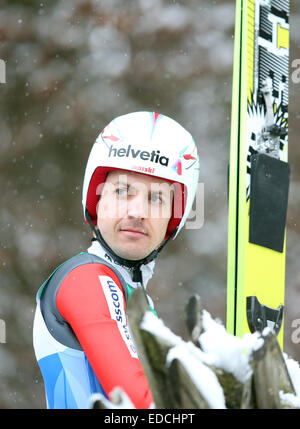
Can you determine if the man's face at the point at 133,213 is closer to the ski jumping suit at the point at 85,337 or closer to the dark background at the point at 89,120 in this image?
the ski jumping suit at the point at 85,337

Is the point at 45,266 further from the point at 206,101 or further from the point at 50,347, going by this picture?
the point at 50,347

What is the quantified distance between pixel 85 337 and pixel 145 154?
0.47 m

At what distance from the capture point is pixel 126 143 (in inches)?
60.6

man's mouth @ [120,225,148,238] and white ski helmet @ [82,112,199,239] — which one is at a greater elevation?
white ski helmet @ [82,112,199,239]

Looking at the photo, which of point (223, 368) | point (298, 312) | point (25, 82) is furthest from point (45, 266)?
point (223, 368)

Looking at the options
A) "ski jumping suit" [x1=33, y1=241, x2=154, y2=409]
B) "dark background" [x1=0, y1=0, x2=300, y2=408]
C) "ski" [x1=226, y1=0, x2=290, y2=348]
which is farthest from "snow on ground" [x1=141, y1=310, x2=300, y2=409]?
"dark background" [x1=0, y1=0, x2=300, y2=408]

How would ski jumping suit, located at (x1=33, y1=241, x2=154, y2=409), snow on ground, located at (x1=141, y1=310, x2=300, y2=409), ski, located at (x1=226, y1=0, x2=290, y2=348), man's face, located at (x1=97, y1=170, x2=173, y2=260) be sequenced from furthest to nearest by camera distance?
1. ski, located at (x1=226, y1=0, x2=290, y2=348)
2. man's face, located at (x1=97, y1=170, x2=173, y2=260)
3. ski jumping suit, located at (x1=33, y1=241, x2=154, y2=409)
4. snow on ground, located at (x1=141, y1=310, x2=300, y2=409)

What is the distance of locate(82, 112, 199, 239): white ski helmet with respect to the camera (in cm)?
151

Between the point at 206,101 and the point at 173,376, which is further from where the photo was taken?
the point at 206,101

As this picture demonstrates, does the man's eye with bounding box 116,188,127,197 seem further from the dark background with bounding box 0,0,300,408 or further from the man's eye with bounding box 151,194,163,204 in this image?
the dark background with bounding box 0,0,300,408

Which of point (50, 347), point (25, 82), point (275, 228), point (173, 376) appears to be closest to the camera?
point (173, 376)

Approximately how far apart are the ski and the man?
0.63 feet

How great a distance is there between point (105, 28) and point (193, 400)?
649 centimetres

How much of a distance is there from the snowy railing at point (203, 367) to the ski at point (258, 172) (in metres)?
0.69
